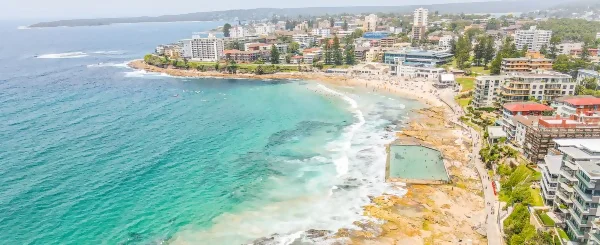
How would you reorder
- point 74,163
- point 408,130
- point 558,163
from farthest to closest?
point 408,130
point 74,163
point 558,163

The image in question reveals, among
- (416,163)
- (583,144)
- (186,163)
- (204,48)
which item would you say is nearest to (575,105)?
(583,144)

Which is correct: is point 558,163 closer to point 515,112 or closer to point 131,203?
point 515,112

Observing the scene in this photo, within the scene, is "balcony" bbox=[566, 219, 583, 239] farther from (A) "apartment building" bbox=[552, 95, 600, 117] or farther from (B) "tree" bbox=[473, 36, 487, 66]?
(B) "tree" bbox=[473, 36, 487, 66]

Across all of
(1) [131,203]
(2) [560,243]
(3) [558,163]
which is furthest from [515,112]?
(1) [131,203]

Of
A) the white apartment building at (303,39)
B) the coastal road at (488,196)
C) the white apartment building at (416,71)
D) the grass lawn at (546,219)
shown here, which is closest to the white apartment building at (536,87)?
the coastal road at (488,196)

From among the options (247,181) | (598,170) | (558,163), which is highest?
(598,170)

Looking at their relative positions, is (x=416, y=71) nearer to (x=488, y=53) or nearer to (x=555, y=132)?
(x=488, y=53)
